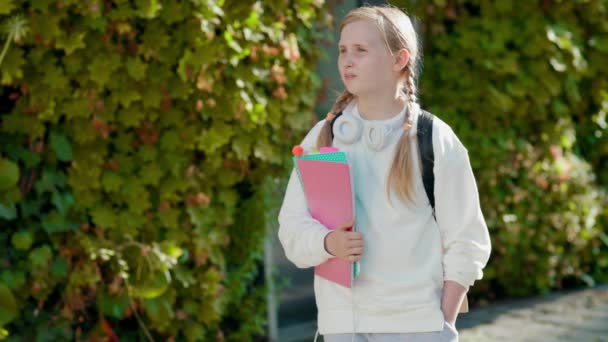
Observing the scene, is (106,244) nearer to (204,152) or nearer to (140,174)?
(140,174)

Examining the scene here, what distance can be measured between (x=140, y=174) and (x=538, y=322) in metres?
2.74

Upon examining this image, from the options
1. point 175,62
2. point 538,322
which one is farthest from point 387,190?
point 538,322

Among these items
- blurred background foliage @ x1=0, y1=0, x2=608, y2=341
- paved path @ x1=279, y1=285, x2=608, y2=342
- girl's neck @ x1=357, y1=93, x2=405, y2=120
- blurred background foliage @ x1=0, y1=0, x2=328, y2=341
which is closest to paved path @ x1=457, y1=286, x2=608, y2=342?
paved path @ x1=279, y1=285, x2=608, y2=342

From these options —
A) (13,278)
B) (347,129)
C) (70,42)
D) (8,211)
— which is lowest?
(13,278)

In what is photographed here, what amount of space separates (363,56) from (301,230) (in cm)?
48

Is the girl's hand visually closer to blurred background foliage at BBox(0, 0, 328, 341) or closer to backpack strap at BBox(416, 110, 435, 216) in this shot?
backpack strap at BBox(416, 110, 435, 216)

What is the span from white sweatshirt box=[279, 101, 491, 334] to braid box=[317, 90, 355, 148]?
0.36 feet

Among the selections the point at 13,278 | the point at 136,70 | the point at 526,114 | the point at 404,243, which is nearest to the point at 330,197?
the point at 404,243

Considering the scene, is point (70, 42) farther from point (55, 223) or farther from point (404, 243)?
point (404, 243)

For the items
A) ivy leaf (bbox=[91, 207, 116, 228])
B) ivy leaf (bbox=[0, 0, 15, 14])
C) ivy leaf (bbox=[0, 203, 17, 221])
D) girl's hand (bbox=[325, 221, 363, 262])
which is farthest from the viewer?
ivy leaf (bbox=[91, 207, 116, 228])

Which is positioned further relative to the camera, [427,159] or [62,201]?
[62,201]

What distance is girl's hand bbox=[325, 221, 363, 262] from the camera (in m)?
2.24

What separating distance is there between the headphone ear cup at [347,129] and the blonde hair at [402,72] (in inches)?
1.8

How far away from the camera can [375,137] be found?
7.66ft
